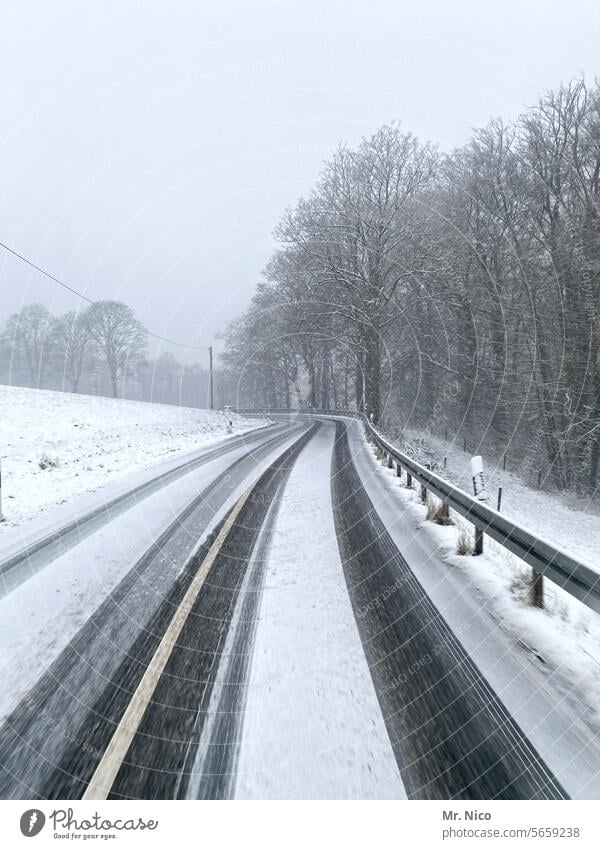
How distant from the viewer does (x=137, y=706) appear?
2504 mm

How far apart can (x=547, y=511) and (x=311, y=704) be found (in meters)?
12.5

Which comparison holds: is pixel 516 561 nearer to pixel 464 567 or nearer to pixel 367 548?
pixel 464 567

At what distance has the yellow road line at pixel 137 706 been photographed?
6.47ft

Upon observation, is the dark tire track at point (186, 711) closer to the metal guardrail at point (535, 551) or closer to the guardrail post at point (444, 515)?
the metal guardrail at point (535, 551)

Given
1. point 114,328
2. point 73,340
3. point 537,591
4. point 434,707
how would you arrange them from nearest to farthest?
point 434,707 → point 537,591 → point 114,328 → point 73,340

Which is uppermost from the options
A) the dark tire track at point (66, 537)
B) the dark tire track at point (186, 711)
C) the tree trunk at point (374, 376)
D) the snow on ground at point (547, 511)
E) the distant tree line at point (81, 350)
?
the distant tree line at point (81, 350)

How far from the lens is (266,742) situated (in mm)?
2236

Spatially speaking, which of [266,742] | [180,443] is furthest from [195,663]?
[180,443]

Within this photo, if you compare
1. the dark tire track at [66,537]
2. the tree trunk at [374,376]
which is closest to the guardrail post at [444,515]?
the dark tire track at [66,537]

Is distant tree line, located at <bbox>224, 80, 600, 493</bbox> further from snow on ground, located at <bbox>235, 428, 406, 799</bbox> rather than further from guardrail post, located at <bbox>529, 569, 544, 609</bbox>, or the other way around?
snow on ground, located at <bbox>235, 428, 406, 799</bbox>

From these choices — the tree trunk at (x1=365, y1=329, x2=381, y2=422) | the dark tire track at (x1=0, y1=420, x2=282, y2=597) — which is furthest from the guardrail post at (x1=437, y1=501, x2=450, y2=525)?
the tree trunk at (x1=365, y1=329, x2=381, y2=422)

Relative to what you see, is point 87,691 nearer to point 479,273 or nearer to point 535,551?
point 535,551

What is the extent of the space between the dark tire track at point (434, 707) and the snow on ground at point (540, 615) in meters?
0.64

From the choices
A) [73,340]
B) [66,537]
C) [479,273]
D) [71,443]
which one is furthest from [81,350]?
[66,537]
